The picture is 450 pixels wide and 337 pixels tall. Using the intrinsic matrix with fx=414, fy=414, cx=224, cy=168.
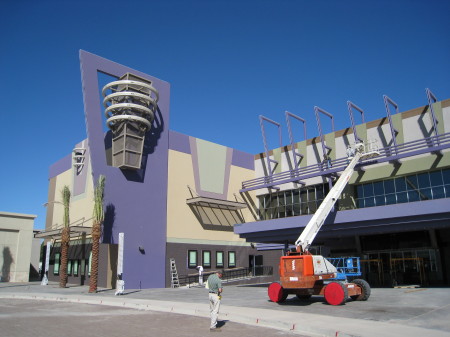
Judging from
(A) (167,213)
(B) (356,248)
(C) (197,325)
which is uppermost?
(A) (167,213)

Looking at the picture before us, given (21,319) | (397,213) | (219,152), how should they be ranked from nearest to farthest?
(21,319) → (397,213) → (219,152)

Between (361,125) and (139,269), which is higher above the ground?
(361,125)

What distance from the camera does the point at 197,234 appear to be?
3756cm

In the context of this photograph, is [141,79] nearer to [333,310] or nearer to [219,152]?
[219,152]

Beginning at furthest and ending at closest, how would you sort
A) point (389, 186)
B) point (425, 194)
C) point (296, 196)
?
point (296, 196), point (389, 186), point (425, 194)

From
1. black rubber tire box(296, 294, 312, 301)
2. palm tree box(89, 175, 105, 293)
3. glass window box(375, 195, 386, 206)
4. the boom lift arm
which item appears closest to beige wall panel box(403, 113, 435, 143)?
the boom lift arm

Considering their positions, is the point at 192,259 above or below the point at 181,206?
below

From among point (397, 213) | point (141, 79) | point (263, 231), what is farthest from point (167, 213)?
point (397, 213)

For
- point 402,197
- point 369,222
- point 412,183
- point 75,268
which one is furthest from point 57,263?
point 412,183

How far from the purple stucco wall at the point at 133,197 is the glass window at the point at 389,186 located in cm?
1776

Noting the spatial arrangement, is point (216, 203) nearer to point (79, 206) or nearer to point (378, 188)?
point (79, 206)

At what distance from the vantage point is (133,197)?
3300cm

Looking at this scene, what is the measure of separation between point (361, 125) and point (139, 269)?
69.3ft

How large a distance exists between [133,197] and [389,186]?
19776 mm
